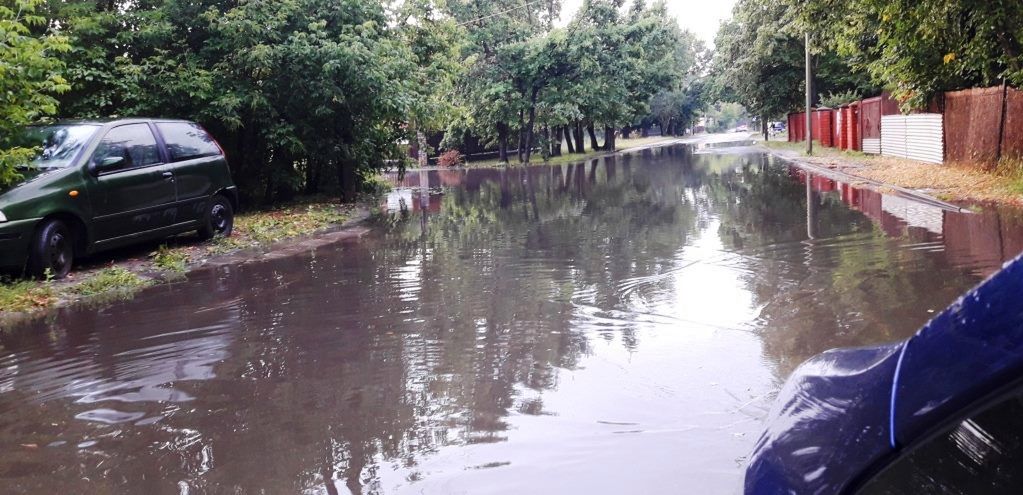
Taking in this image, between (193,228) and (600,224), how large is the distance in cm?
638

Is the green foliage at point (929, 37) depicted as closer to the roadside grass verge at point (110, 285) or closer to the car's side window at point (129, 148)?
the car's side window at point (129, 148)

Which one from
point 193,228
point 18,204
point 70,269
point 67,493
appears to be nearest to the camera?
point 67,493

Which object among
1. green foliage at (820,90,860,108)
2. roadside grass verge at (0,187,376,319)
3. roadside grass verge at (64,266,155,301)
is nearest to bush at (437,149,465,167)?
green foliage at (820,90,860,108)

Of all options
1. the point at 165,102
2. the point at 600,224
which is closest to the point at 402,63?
the point at 165,102

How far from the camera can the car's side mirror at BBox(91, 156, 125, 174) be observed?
34.7 feet

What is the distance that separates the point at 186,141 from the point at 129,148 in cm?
134

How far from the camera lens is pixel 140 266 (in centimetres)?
1124

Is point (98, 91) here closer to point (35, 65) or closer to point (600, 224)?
point (35, 65)

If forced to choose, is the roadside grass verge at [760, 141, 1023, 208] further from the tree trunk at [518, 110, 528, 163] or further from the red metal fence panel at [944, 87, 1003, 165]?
the tree trunk at [518, 110, 528, 163]

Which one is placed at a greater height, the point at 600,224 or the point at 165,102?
the point at 165,102

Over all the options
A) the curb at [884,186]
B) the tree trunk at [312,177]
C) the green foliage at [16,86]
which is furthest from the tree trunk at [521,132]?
the green foliage at [16,86]

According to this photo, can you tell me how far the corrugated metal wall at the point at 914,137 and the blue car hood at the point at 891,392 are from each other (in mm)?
23794

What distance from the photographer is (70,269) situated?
35.0 feet

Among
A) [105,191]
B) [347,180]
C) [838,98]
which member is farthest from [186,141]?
[838,98]
